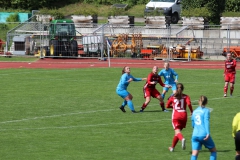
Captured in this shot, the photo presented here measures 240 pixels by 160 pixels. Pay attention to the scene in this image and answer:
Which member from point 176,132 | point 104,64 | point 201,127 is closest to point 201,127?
point 201,127

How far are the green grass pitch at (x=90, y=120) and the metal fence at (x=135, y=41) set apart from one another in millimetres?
8452

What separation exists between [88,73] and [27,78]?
3658 millimetres

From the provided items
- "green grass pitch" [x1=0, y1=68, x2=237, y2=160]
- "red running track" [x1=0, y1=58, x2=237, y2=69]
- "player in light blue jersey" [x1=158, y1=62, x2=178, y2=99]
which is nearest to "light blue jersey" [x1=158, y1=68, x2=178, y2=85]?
"player in light blue jersey" [x1=158, y1=62, x2=178, y2=99]

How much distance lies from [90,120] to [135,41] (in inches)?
939

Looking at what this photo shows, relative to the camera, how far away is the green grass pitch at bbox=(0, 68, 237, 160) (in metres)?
18.6

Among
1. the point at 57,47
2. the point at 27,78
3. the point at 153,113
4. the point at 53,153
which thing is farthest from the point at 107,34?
the point at 53,153

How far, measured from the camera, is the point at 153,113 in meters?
25.3

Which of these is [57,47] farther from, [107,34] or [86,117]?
[86,117]

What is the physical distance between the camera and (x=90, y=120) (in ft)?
78.8

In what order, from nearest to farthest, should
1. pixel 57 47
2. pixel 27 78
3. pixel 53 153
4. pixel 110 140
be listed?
pixel 53 153
pixel 110 140
pixel 27 78
pixel 57 47

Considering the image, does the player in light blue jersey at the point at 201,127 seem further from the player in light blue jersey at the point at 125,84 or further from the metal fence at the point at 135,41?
the metal fence at the point at 135,41

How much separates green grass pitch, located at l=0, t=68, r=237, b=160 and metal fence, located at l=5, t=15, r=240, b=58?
8452 mm

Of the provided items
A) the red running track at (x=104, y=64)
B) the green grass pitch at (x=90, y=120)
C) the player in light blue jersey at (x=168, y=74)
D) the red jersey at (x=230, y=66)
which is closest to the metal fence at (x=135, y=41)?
the red running track at (x=104, y=64)

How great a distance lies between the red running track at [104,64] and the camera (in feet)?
139
